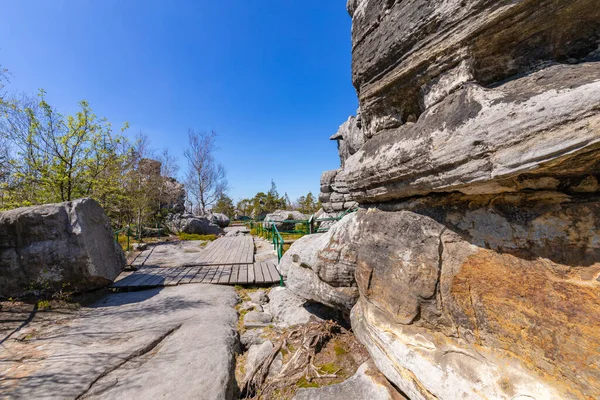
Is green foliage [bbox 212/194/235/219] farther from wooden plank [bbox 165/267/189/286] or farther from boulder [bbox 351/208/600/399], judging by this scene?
boulder [bbox 351/208/600/399]

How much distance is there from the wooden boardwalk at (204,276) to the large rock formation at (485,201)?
→ 4.32 metres

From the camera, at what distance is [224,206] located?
35812mm

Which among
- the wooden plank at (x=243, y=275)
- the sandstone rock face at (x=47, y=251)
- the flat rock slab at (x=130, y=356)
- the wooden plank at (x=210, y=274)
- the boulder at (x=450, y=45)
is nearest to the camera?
the boulder at (x=450, y=45)

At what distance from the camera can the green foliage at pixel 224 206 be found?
3541 centimetres

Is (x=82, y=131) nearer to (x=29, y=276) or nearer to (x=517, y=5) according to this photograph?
(x=29, y=276)

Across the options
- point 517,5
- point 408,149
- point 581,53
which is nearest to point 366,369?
point 408,149

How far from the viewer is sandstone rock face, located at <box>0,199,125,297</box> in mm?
4715

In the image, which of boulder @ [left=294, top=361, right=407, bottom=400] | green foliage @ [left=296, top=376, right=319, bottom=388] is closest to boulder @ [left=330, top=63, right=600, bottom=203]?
boulder @ [left=294, top=361, right=407, bottom=400]

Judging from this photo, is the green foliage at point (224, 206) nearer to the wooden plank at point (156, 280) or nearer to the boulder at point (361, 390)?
the wooden plank at point (156, 280)

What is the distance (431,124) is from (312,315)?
10.6 ft

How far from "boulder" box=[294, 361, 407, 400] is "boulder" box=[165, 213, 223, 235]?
59.1 feet

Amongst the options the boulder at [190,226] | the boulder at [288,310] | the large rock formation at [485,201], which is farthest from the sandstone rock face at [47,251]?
the boulder at [190,226]

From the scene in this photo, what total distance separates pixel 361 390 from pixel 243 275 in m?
4.87

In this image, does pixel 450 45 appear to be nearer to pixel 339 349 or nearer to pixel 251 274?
pixel 339 349
